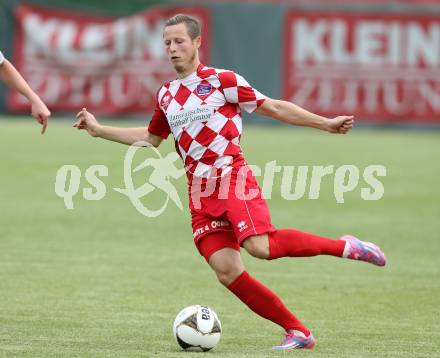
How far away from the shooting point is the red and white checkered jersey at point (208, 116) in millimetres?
6797

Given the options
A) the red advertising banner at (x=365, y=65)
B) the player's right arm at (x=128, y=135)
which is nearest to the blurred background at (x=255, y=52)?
the red advertising banner at (x=365, y=65)

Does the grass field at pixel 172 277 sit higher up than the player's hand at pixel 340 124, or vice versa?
the player's hand at pixel 340 124

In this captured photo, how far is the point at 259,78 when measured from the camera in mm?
24312

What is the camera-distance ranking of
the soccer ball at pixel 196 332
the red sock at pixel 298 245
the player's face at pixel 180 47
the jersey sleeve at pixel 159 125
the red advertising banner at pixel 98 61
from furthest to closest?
the red advertising banner at pixel 98 61, the jersey sleeve at pixel 159 125, the player's face at pixel 180 47, the red sock at pixel 298 245, the soccer ball at pixel 196 332

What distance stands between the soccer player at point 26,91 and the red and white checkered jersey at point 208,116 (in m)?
0.74

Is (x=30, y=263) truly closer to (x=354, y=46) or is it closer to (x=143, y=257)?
(x=143, y=257)

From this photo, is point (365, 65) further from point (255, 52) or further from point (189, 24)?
point (189, 24)

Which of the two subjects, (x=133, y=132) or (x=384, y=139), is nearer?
(x=133, y=132)

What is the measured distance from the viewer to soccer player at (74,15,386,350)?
261 inches

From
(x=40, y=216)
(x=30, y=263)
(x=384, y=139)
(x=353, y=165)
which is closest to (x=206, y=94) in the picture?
(x=30, y=263)

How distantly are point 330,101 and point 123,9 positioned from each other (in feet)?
16.1

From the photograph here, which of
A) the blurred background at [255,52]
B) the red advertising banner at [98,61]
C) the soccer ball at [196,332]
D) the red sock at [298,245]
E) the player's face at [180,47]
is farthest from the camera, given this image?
the red advertising banner at [98,61]

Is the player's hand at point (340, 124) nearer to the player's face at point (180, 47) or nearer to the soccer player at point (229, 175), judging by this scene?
the soccer player at point (229, 175)

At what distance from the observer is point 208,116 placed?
22.3ft
